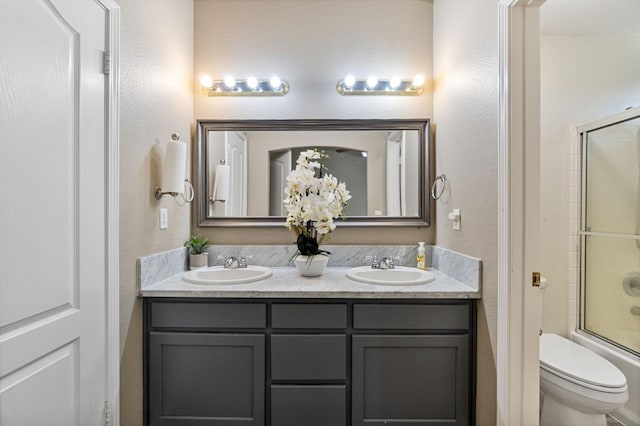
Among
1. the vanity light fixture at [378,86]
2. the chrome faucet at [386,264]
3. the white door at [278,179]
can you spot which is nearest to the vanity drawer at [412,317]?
the chrome faucet at [386,264]

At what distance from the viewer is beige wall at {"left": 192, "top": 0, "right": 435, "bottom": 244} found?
2158mm

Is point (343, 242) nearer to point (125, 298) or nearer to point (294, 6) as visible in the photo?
point (125, 298)

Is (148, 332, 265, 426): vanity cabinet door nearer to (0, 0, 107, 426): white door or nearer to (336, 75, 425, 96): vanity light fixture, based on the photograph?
(0, 0, 107, 426): white door

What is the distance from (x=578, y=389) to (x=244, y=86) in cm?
251

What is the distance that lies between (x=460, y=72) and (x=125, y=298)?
2.06 metres

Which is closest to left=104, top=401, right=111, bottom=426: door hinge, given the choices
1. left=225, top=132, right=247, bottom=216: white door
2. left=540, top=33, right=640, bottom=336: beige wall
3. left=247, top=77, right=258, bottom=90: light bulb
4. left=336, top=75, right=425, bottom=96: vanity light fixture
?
left=225, top=132, right=247, bottom=216: white door

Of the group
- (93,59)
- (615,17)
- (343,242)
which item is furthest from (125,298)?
(615,17)

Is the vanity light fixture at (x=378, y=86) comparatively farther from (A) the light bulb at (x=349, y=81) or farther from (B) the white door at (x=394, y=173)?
(B) the white door at (x=394, y=173)

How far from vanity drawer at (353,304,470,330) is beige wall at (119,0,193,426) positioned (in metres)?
1.08

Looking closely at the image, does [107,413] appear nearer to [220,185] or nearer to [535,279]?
Answer: [220,185]

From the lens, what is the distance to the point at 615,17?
6.91ft

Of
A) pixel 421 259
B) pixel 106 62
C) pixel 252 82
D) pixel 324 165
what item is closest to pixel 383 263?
pixel 421 259

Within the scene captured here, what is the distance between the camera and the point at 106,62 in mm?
1303

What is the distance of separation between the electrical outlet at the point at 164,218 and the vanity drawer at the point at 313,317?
2.67ft
